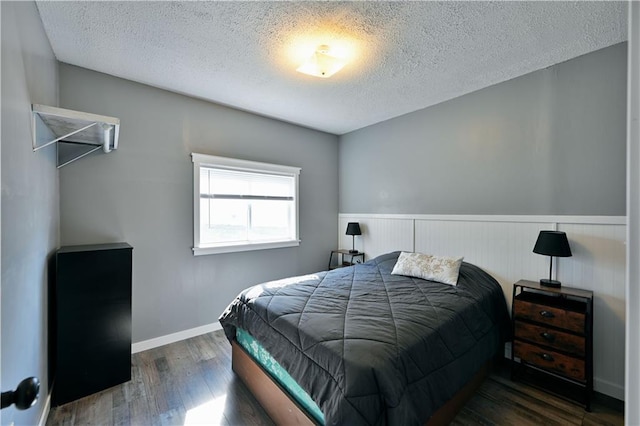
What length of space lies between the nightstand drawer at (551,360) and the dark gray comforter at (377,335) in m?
0.18

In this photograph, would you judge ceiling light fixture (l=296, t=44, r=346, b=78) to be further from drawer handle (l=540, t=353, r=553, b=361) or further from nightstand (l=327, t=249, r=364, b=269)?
drawer handle (l=540, t=353, r=553, b=361)

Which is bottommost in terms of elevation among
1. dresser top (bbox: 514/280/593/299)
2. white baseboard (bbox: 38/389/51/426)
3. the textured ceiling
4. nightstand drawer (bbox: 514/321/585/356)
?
white baseboard (bbox: 38/389/51/426)

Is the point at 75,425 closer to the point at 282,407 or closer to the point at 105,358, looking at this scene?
the point at 105,358

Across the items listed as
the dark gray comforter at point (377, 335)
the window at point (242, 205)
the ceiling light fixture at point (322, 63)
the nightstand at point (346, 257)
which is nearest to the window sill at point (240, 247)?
the window at point (242, 205)

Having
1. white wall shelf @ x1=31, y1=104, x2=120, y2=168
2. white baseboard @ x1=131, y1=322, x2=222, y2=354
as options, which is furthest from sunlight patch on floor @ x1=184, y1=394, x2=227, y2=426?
white wall shelf @ x1=31, y1=104, x2=120, y2=168

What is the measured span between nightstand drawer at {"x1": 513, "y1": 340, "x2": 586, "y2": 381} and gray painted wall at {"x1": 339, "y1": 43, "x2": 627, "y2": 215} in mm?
1129

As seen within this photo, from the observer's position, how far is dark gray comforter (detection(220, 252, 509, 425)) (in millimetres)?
1323

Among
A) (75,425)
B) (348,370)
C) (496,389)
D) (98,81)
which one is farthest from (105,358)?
(496,389)

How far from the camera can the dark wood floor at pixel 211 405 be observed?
186cm

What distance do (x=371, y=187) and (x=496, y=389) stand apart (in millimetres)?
2615

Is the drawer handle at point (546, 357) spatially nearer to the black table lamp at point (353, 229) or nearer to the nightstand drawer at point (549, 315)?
the nightstand drawer at point (549, 315)

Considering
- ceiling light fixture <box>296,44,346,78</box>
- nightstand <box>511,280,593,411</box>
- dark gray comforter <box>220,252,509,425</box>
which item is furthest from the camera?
ceiling light fixture <box>296,44,346,78</box>

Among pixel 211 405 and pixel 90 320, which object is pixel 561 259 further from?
pixel 90 320

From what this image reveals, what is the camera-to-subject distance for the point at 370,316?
1846 mm
